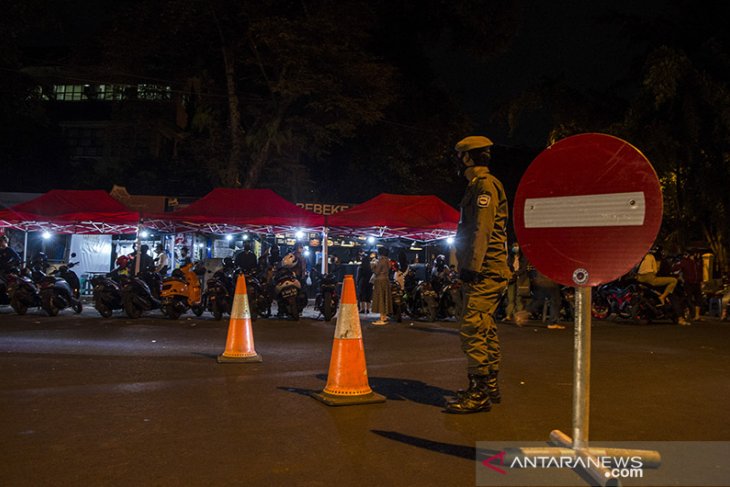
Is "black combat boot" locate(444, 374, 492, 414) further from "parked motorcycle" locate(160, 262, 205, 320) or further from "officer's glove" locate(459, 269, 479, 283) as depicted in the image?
"parked motorcycle" locate(160, 262, 205, 320)

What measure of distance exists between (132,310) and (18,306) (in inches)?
96.1

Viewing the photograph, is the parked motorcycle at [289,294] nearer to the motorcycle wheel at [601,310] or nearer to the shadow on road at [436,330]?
the shadow on road at [436,330]

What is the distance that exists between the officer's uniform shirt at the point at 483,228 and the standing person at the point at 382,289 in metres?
8.63

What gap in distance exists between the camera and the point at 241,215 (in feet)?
54.0

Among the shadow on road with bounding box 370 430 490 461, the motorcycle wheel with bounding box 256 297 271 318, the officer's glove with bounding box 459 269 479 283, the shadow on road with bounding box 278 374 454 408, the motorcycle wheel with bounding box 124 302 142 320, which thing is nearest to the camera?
the shadow on road with bounding box 370 430 490 461

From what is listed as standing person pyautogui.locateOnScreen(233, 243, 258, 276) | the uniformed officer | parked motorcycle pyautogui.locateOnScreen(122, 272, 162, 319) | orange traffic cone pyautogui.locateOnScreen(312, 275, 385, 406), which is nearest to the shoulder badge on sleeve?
the uniformed officer

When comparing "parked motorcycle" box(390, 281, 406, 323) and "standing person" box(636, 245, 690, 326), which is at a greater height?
"standing person" box(636, 245, 690, 326)

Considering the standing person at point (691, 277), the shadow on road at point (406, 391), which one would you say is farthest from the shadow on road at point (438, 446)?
the standing person at point (691, 277)

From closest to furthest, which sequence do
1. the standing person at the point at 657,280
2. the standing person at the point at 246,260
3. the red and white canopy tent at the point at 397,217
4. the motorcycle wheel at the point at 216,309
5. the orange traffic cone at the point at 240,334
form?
the orange traffic cone at the point at 240,334
the motorcycle wheel at the point at 216,309
the standing person at the point at 657,280
the standing person at the point at 246,260
the red and white canopy tent at the point at 397,217

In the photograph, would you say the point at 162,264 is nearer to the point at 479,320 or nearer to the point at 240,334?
the point at 240,334

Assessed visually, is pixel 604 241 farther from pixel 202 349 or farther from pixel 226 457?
pixel 202 349

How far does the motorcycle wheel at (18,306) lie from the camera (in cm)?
1398

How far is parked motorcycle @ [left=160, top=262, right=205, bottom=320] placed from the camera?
1396 centimetres

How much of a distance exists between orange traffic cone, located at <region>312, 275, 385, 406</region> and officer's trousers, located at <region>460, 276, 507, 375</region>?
2.92 ft
